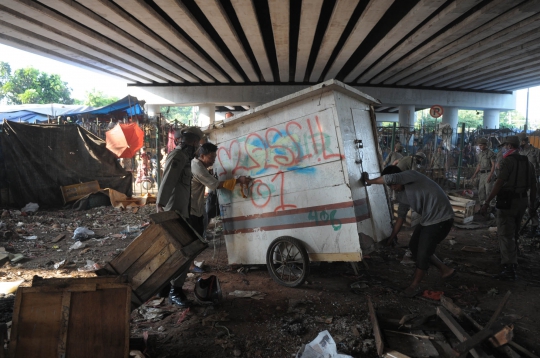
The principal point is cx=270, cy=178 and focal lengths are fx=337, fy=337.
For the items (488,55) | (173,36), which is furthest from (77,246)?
(488,55)

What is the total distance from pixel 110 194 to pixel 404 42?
10187 mm

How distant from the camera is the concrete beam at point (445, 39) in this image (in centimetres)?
787

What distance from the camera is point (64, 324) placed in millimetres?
2555

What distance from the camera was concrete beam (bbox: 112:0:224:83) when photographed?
7746 millimetres

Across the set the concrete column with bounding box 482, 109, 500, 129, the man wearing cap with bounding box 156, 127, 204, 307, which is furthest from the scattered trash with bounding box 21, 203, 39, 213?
the concrete column with bounding box 482, 109, 500, 129

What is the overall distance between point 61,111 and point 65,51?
22.4 ft

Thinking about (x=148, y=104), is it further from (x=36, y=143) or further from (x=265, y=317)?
(x=265, y=317)

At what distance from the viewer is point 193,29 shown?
920cm

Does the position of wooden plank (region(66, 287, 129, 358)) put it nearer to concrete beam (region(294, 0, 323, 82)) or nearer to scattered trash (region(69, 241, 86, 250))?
scattered trash (region(69, 241, 86, 250))

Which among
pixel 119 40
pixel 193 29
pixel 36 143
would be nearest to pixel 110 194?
pixel 36 143

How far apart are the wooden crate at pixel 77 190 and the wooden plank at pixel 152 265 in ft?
27.5

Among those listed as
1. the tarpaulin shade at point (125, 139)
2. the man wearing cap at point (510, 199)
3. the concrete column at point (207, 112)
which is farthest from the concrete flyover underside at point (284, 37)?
the man wearing cap at point (510, 199)

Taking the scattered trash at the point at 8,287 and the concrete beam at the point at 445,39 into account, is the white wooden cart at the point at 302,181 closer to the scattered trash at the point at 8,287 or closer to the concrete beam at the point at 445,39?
the scattered trash at the point at 8,287

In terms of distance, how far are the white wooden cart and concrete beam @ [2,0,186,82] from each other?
6.02m
